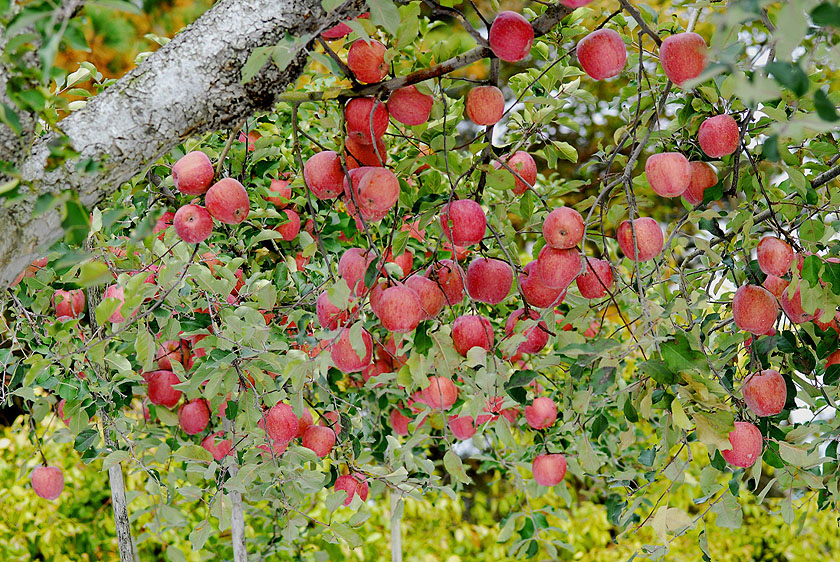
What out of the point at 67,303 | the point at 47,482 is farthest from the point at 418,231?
the point at 47,482

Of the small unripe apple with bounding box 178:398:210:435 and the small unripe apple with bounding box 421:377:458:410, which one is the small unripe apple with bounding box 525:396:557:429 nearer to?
the small unripe apple with bounding box 421:377:458:410

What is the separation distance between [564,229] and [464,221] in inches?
4.6

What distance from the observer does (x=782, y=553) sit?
9.81ft

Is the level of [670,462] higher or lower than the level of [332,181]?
lower

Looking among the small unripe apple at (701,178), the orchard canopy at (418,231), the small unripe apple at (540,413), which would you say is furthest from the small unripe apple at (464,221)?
the small unripe apple at (540,413)

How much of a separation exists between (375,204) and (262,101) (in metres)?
0.16

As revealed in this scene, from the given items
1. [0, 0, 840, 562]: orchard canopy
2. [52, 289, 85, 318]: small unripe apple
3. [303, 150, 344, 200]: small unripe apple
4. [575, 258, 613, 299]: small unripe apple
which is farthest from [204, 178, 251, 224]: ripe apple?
[52, 289, 85, 318]: small unripe apple

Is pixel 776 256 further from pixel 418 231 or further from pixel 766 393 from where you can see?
pixel 418 231

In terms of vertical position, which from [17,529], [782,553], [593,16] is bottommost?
[782,553]

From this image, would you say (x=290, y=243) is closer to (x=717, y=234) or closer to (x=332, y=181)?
(x=332, y=181)

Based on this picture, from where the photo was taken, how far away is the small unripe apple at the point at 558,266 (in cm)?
83

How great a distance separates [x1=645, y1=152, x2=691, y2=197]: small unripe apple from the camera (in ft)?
2.92

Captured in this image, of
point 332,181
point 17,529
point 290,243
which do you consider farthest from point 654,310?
point 17,529

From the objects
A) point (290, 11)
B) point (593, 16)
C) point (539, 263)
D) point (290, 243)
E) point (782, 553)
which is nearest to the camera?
point (290, 11)
